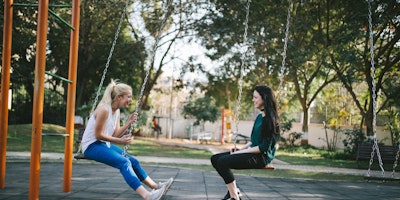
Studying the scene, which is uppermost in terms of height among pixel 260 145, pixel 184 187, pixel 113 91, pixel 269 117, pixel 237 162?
pixel 113 91

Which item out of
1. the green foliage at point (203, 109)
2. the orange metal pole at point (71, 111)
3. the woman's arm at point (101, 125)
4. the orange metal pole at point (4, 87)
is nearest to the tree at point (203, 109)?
the green foliage at point (203, 109)

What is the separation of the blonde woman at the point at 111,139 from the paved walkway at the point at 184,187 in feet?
2.69

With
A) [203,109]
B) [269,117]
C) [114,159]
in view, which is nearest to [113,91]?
[114,159]

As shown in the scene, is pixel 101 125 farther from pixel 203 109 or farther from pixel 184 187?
pixel 203 109

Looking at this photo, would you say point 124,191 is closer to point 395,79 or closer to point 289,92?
point 395,79

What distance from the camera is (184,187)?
216 inches

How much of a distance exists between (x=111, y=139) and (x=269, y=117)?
5.53 feet

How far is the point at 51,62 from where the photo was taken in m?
19.1

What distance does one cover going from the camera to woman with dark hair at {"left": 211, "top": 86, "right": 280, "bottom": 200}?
3980mm

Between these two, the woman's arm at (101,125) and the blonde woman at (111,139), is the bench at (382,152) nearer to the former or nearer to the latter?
the blonde woman at (111,139)

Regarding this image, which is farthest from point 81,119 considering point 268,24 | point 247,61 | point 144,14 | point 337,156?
point 337,156

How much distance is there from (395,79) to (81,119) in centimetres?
1326

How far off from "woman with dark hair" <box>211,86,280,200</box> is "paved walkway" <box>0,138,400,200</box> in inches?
30.4

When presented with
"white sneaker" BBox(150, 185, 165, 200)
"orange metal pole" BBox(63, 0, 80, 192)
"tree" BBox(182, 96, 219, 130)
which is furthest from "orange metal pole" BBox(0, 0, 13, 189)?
"tree" BBox(182, 96, 219, 130)
